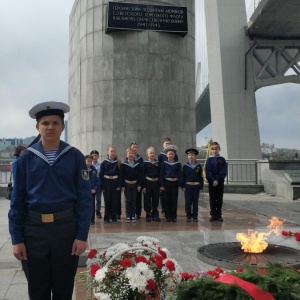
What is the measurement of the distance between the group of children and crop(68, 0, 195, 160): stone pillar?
94.4 inches

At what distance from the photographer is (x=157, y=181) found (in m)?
8.99

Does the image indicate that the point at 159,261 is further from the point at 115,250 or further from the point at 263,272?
the point at 263,272

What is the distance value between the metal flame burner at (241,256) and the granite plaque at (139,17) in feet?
25.4

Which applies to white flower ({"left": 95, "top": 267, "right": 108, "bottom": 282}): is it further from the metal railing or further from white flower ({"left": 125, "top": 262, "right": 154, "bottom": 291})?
the metal railing

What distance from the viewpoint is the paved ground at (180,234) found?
15.5 ft

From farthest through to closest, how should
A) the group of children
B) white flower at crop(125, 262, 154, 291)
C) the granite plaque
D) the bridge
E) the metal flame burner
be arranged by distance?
the bridge, the granite plaque, the group of children, the metal flame burner, white flower at crop(125, 262, 154, 291)

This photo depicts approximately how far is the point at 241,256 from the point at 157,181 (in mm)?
4306

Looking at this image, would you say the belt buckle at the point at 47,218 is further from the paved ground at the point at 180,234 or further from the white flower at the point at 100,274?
the paved ground at the point at 180,234

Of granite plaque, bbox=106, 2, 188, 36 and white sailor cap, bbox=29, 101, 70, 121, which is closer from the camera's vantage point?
white sailor cap, bbox=29, 101, 70, 121

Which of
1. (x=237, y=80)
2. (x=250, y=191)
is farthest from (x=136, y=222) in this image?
(x=237, y=80)

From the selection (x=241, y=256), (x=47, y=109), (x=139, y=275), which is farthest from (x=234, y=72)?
(x=139, y=275)

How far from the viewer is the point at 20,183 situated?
296 centimetres

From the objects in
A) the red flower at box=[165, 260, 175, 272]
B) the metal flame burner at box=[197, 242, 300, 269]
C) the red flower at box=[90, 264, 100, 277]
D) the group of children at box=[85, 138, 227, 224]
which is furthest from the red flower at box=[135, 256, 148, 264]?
the group of children at box=[85, 138, 227, 224]

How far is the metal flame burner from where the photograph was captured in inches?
177
